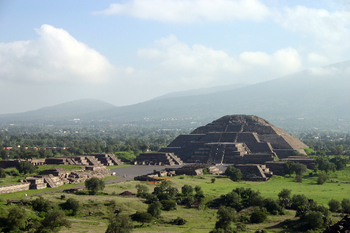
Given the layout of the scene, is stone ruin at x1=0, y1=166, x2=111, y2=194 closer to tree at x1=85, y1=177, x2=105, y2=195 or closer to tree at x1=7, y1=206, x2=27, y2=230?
tree at x1=85, y1=177, x2=105, y2=195

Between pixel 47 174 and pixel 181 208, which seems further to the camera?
pixel 47 174

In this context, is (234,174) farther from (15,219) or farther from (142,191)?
(15,219)

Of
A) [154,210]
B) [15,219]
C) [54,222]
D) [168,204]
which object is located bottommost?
[168,204]

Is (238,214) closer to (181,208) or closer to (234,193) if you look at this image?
(234,193)

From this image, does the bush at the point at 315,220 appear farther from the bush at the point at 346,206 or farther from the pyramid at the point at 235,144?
the pyramid at the point at 235,144

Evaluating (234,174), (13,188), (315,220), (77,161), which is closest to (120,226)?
(315,220)

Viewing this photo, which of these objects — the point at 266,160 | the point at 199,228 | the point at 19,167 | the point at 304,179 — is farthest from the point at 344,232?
the point at 266,160
